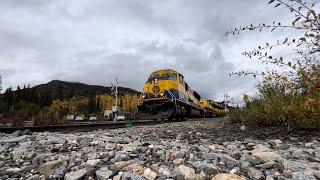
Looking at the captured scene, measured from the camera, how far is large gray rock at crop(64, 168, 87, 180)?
2266 millimetres

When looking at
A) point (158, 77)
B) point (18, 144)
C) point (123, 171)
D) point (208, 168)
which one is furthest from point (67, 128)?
point (158, 77)

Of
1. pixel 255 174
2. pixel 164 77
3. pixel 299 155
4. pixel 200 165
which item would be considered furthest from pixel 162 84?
pixel 255 174

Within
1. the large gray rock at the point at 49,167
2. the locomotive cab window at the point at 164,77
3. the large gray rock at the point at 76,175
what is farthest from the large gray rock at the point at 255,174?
the locomotive cab window at the point at 164,77

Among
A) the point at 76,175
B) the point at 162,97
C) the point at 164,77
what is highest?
the point at 164,77

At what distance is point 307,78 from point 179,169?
1.44m

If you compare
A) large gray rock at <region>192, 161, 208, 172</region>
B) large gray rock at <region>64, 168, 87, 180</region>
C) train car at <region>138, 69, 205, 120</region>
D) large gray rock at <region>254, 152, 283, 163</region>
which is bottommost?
large gray rock at <region>64, 168, 87, 180</region>

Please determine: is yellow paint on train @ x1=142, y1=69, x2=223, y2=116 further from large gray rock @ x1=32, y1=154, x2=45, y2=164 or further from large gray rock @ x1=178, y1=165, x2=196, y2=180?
large gray rock @ x1=178, y1=165, x2=196, y2=180

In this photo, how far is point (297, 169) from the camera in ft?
7.24

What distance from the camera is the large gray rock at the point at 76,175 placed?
2266 millimetres

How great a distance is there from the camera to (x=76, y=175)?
2.30 metres

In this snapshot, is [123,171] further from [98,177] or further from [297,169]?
[297,169]

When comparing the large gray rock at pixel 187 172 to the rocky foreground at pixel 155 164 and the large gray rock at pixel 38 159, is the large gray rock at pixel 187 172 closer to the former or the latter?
the rocky foreground at pixel 155 164

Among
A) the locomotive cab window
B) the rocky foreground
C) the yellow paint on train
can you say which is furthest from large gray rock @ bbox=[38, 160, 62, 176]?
the locomotive cab window

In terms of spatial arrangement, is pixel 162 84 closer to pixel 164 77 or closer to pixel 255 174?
pixel 164 77
